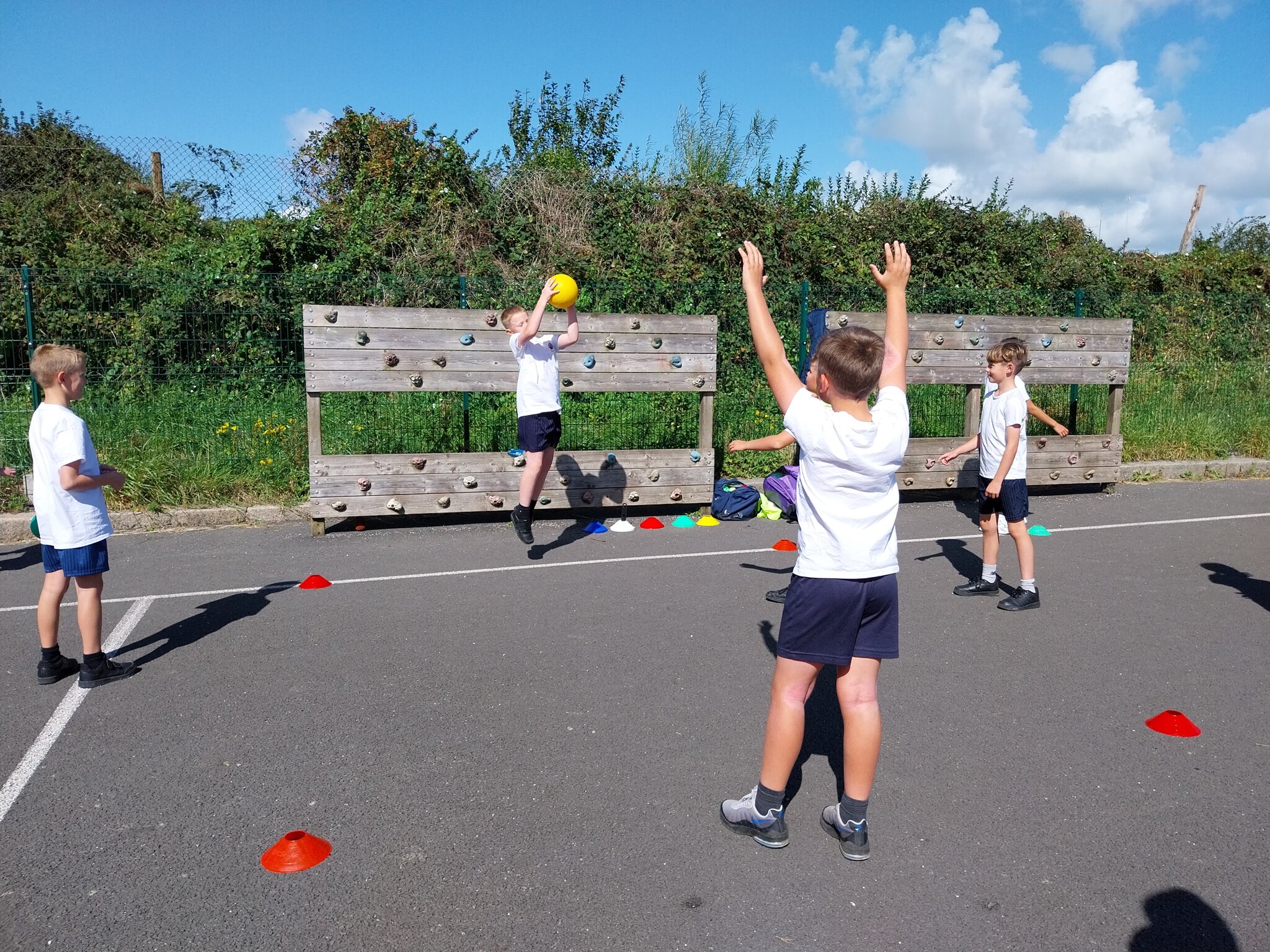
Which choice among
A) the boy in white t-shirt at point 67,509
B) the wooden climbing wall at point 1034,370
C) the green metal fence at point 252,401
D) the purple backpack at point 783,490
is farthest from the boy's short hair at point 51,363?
the wooden climbing wall at point 1034,370

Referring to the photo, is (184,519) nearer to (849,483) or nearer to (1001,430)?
(1001,430)

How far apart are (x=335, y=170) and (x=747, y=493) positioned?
1029 centimetres

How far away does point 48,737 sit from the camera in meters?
4.07

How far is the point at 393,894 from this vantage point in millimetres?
2926

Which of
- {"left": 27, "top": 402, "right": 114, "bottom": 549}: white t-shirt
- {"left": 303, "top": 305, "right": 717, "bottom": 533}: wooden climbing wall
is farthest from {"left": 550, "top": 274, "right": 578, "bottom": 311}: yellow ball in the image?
{"left": 27, "top": 402, "right": 114, "bottom": 549}: white t-shirt

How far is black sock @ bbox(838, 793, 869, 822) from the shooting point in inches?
123

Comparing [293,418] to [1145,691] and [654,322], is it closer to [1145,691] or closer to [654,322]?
[654,322]

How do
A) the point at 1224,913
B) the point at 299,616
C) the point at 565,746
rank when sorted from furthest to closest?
the point at 299,616
the point at 565,746
the point at 1224,913

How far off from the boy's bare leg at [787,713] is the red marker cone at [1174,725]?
205 cm

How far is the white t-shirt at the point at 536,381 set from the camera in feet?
24.1

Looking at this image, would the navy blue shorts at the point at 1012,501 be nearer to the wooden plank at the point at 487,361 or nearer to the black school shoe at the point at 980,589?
the black school shoe at the point at 980,589

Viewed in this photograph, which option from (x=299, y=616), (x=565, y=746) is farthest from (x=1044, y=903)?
(x=299, y=616)

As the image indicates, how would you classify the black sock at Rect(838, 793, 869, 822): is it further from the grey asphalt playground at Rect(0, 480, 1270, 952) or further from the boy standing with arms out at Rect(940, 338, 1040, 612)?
A: the boy standing with arms out at Rect(940, 338, 1040, 612)

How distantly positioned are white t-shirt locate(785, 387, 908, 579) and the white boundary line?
4.30 meters
